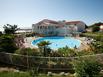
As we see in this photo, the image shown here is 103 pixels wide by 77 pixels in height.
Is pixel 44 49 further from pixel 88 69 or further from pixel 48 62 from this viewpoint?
pixel 88 69

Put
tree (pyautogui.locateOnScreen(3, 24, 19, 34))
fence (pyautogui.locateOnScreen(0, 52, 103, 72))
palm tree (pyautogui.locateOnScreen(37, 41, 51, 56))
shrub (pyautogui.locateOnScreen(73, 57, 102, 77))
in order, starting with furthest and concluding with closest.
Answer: tree (pyautogui.locateOnScreen(3, 24, 19, 34)) → palm tree (pyautogui.locateOnScreen(37, 41, 51, 56)) → fence (pyautogui.locateOnScreen(0, 52, 103, 72)) → shrub (pyautogui.locateOnScreen(73, 57, 102, 77))

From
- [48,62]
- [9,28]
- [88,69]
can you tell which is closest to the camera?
[88,69]

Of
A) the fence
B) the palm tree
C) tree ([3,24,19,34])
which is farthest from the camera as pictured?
tree ([3,24,19,34])

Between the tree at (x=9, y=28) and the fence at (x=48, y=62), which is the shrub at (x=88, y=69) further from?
the tree at (x=9, y=28)

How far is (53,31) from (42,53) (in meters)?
33.2

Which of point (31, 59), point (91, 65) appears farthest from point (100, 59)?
point (31, 59)

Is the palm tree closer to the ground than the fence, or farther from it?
farther from it

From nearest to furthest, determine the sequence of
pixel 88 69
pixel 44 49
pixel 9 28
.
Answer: pixel 88 69 < pixel 44 49 < pixel 9 28

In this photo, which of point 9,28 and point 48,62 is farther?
point 9,28

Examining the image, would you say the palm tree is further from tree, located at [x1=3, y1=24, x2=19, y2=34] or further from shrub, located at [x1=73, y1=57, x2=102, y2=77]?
tree, located at [x1=3, y1=24, x2=19, y2=34]

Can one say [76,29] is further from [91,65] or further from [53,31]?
[91,65]

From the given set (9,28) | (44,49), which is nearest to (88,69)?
(44,49)

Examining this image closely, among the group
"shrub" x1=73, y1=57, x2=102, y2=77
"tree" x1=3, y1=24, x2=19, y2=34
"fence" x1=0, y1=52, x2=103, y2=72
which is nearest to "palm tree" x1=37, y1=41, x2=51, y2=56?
"fence" x1=0, y1=52, x2=103, y2=72

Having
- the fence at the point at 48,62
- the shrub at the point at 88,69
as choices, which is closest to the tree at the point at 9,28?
the fence at the point at 48,62
